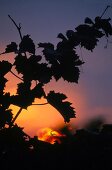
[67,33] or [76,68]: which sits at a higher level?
[67,33]

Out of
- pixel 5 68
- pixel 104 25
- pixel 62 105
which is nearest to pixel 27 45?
pixel 5 68

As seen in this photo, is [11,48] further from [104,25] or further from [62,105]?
[104,25]

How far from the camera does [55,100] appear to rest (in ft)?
12.1

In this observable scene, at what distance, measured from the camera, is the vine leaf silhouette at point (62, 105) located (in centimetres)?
362

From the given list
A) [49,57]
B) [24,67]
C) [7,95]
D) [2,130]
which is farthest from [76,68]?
[2,130]

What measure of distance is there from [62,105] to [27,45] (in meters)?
0.90

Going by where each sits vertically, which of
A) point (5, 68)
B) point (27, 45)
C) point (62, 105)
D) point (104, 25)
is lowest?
point (62, 105)

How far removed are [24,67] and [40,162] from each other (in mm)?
1256

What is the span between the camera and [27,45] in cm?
360

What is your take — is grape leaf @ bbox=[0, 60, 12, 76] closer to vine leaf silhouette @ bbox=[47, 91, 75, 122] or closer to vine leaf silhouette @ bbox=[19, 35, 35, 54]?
vine leaf silhouette @ bbox=[19, 35, 35, 54]

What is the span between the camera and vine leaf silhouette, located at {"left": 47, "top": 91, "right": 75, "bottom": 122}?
3.62m

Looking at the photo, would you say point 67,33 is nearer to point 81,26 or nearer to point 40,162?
point 81,26

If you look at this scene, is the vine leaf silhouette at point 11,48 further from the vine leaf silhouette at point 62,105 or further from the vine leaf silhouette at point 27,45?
the vine leaf silhouette at point 62,105

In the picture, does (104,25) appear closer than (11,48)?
No
